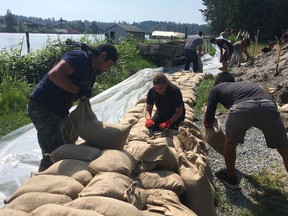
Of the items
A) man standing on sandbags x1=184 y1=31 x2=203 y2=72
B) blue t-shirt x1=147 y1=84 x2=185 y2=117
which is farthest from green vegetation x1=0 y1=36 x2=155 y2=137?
blue t-shirt x1=147 y1=84 x2=185 y2=117

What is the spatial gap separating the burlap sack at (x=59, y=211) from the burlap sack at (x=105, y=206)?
83mm

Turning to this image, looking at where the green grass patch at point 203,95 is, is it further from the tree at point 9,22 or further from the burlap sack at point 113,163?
the tree at point 9,22

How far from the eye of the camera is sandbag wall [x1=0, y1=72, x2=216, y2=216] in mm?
1941

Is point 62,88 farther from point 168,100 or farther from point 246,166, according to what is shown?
point 246,166

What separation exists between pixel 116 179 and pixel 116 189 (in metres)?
0.13

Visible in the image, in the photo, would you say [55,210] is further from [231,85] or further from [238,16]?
[238,16]

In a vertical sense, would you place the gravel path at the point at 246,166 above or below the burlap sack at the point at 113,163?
below

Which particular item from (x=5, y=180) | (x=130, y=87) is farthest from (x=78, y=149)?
(x=130, y=87)

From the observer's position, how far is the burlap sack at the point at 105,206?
1.86m

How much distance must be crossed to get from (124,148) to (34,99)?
92 cm

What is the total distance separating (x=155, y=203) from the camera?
7.60 feet

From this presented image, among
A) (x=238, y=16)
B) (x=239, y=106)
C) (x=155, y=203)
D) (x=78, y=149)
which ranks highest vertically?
(x=238, y=16)

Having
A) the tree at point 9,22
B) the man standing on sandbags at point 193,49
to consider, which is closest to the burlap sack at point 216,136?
the man standing on sandbags at point 193,49

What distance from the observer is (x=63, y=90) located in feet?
9.89
